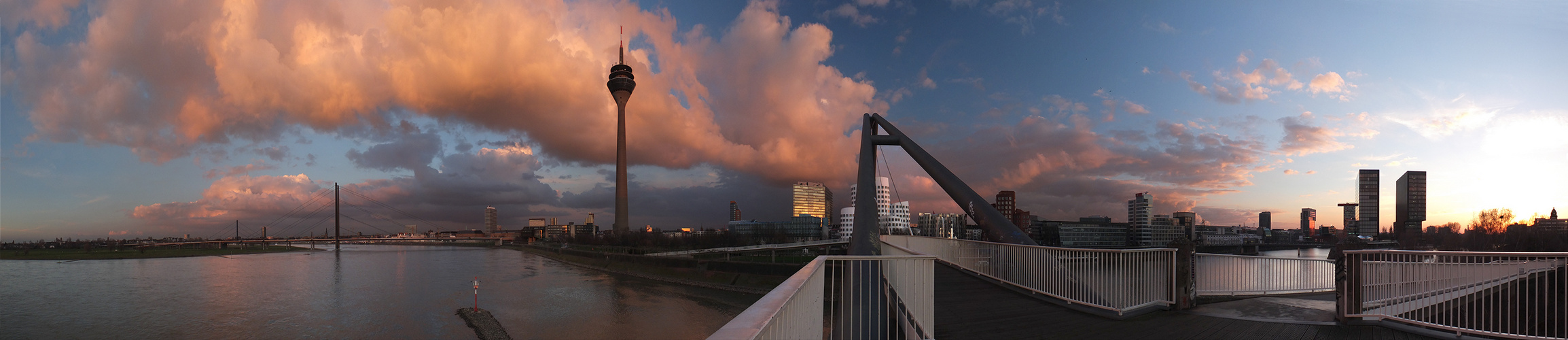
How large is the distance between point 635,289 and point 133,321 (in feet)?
74.5

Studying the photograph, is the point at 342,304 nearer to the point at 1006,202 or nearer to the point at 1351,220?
the point at 1006,202

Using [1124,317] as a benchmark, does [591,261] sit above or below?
below

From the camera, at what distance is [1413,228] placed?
79.6 meters

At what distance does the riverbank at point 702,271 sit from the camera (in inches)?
1474

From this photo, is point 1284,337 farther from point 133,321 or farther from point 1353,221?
point 1353,221

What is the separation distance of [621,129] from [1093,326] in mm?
105757

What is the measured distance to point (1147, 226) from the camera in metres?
92.5

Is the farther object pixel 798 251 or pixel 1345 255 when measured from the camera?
pixel 798 251

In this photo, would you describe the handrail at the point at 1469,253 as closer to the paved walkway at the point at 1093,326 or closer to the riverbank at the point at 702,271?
the paved walkway at the point at 1093,326

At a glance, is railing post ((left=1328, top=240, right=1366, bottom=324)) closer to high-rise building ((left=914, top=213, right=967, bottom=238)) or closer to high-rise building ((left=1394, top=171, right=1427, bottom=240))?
high-rise building ((left=914, top=213, right=967, bottom=238))

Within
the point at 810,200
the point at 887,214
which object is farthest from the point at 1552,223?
the point at 810,200

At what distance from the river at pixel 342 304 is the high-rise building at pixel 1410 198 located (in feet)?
363

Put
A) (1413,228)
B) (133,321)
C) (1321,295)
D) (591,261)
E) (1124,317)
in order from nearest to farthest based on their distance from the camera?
(1124,317), (1321,295), (133,321), (591,261), (1413,228)

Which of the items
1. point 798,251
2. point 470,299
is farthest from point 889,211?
point 470,299
